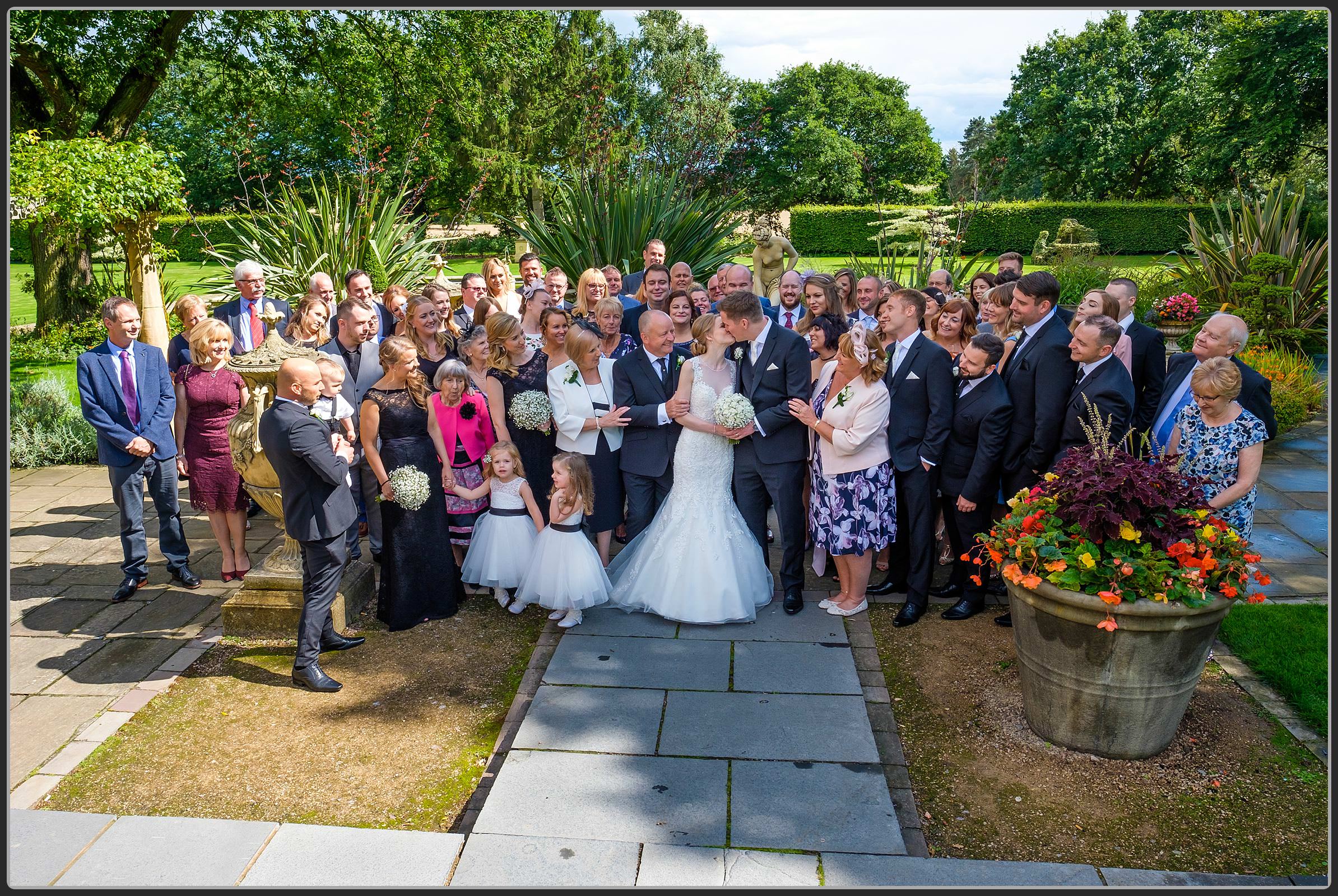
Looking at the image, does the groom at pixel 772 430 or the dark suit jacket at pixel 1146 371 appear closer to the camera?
the groom at pixel 772 430

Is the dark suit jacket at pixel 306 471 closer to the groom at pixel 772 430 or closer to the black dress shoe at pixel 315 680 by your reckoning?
the black dress shoe at pixel 315 680

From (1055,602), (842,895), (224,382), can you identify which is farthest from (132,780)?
(1055,602)

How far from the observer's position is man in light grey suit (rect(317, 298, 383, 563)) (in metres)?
6.35

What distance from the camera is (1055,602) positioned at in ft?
12.8

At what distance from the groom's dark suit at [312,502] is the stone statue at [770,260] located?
597 centimetres

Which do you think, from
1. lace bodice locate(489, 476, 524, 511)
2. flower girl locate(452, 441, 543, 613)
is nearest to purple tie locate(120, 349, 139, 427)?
flower girl locate(452, 441, 543, 613)

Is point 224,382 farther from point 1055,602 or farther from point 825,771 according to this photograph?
point 1055,602

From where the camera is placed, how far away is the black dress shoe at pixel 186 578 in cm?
611

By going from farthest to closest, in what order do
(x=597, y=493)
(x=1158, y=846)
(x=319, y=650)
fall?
(x=597, y=493) → (x=319, y=650) → (x=1158, y=846)

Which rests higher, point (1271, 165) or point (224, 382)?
point (1271, 165)

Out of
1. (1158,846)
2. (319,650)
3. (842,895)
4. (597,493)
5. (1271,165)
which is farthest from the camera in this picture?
(1271,165)

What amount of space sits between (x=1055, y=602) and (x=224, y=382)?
5.29m

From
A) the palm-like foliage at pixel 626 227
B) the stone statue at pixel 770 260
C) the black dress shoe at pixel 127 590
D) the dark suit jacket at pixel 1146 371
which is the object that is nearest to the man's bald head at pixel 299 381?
the black dress shoe at pixel 127 590

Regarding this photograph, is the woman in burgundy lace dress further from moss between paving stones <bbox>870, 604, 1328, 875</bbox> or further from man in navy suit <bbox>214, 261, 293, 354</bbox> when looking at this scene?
moss between paving stones <bbox>870, 604, 1328, 875</bbox>
